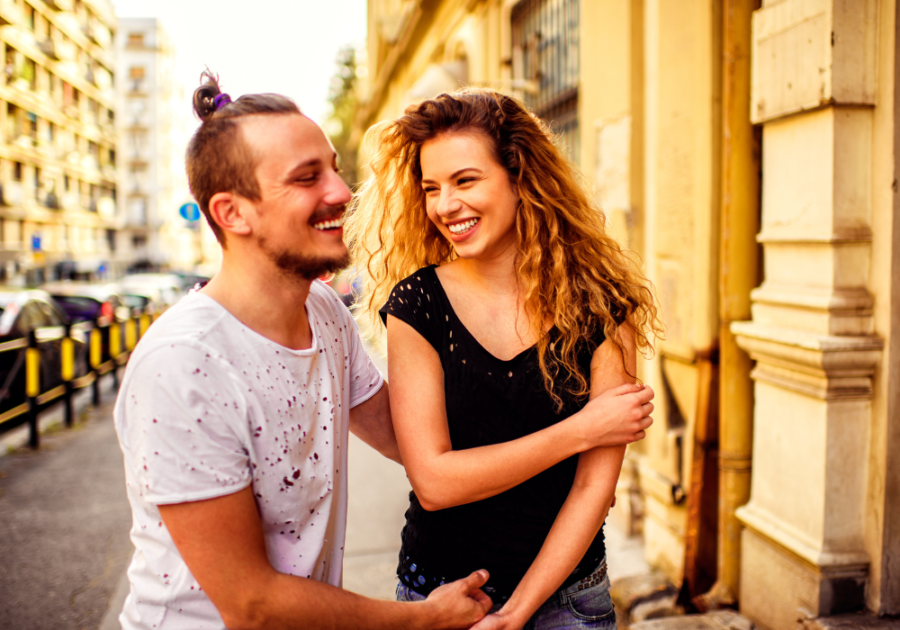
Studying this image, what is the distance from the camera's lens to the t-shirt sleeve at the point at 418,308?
186 centimetres

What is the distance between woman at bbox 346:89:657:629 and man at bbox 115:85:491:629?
17cm

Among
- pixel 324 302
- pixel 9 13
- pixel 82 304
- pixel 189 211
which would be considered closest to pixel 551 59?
pixel 324 302

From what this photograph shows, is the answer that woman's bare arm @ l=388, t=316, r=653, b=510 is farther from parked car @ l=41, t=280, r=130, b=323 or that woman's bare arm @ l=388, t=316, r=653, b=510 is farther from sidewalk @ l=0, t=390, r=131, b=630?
parked car @ l=41, t=280, r=130, b=323

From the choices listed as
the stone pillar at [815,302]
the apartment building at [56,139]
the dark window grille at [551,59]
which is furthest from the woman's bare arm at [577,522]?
the apartment building at [56,139]

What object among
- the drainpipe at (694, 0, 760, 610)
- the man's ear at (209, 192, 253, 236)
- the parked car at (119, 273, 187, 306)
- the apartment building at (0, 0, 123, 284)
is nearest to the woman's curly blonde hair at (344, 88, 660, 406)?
the man's ear at (209, 192, 253, 236)

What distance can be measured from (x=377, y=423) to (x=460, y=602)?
0.61 meters

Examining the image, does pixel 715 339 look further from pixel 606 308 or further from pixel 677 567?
pixel 606 308

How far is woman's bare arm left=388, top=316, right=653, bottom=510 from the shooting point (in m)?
1.75

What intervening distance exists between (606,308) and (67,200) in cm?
5410

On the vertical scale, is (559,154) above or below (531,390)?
above

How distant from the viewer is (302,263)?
1.62 metres

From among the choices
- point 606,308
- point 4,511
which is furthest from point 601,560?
point 4,511

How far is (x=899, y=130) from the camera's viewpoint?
8.66ft

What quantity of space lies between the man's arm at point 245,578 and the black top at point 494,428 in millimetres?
424
